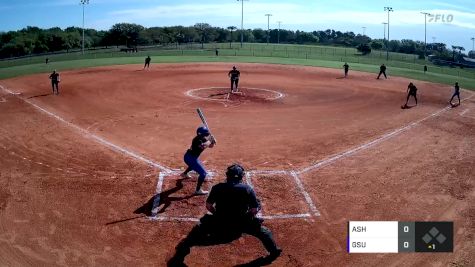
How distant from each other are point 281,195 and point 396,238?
3.61 meters

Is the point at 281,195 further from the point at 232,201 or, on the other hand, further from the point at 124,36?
the point at 124,36

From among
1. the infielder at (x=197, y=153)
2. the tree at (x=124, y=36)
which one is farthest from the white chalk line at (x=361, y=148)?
the tree at (x=124, y=36)

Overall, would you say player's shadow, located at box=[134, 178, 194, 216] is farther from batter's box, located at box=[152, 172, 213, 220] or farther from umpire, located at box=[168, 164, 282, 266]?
umpire, located at box=[168, 164, 282, 266]

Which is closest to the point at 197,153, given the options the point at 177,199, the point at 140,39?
the point at 177,199

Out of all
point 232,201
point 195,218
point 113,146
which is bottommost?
point 195,218

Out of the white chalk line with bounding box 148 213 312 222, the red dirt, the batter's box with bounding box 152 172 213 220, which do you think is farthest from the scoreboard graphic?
the batter's box with bounding box 152 172 213 220

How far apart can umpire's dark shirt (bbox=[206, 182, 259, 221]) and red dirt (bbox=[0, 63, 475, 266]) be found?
125cm

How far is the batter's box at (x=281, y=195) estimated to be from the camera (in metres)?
10.0

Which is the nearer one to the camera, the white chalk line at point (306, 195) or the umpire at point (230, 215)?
the umpire at point (230, 215)

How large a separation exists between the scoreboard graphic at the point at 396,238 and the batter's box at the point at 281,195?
1821 millimetres

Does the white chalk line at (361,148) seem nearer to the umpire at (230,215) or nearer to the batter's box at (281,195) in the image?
the batter's box at (281,195)

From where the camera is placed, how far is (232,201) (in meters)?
7.14

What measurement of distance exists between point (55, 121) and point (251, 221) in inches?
595

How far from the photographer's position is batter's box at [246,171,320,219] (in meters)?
10.0
